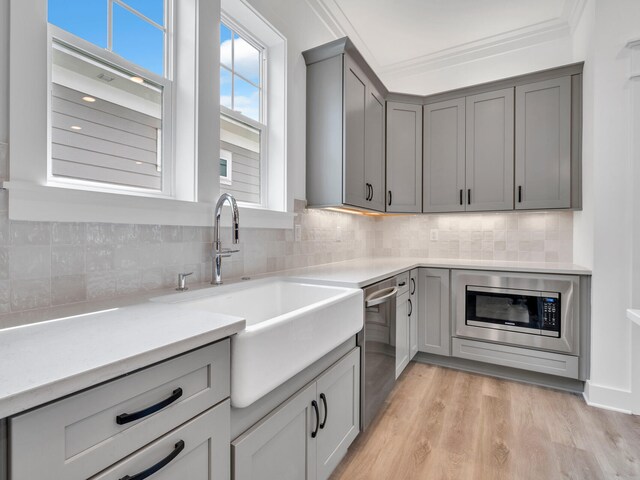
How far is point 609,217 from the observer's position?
217 centimetres

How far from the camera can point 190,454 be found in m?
0.75

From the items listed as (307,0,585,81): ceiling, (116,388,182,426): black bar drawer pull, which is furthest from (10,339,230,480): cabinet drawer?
(307,0,585,81): ceiling

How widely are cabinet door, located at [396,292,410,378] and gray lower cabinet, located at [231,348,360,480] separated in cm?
73

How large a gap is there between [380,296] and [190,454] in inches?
53.4

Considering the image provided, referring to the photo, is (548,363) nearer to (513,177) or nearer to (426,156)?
(513,177)

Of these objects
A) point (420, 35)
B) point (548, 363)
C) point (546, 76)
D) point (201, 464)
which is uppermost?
point (420, 35)

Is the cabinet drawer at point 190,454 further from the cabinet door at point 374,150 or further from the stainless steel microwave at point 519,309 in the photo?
the stainless steel microwave at point 519,309

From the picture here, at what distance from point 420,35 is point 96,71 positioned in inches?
113

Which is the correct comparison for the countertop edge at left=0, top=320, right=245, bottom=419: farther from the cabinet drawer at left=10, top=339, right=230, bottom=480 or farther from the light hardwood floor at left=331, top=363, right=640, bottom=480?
the light hardwood floor at left=331, top=363, right=640, bottom=480

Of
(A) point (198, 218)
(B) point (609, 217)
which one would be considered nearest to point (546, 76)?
(B) point (609, 217)

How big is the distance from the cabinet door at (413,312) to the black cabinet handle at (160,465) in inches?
85.4

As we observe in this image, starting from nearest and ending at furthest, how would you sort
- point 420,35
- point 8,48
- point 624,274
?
point 8,48 → point 624,274 → point 420,35

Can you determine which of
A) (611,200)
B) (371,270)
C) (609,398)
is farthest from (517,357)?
(371,270)

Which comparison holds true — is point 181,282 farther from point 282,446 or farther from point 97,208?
point 282,446
